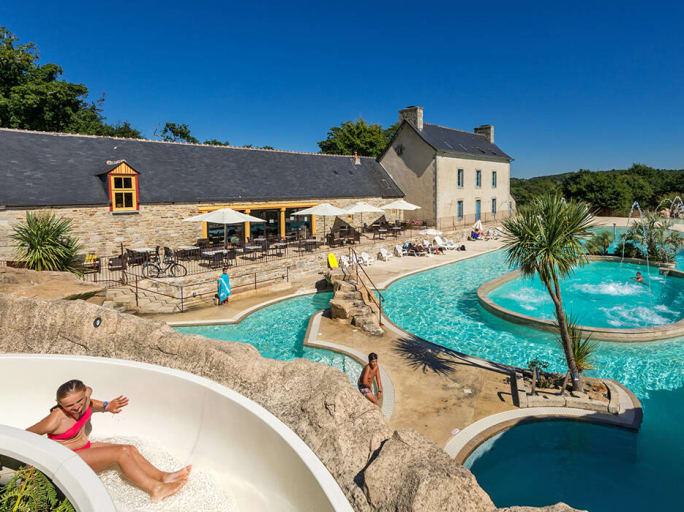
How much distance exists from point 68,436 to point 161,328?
198 centimetres

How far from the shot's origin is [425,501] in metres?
2.95


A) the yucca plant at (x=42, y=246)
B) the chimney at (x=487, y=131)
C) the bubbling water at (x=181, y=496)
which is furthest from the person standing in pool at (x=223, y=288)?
the chimney at (x=487, y=131)

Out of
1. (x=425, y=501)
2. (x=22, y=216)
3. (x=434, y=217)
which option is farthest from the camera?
(x=434, y=217)

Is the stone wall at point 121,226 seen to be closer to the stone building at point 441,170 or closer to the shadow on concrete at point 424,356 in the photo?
the shadow on concrete at point 424,356

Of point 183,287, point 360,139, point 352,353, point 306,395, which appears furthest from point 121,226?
point 360,139

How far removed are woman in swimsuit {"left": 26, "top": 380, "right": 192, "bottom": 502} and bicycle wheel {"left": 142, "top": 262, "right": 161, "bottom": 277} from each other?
1286 cm

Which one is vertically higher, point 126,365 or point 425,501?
point 126,365

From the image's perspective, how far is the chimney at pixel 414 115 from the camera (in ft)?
109

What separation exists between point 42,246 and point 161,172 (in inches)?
346

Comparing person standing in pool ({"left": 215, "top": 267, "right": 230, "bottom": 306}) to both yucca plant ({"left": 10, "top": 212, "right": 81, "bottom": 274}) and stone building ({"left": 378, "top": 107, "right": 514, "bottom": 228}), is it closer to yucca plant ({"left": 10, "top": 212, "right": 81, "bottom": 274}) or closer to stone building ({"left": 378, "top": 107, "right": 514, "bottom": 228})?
yucca plant ({"left": 10, "top": 212, "right": 81, "bottom": 274})

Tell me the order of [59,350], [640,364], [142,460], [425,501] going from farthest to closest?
[640,364], [59,350], [142,460], [425,501]

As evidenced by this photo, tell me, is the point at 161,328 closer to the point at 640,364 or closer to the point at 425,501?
the point at 425,501

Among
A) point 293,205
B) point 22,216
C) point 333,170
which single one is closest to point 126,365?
point 22,216

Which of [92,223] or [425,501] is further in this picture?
[92,223]
